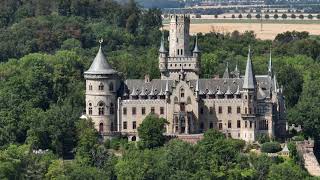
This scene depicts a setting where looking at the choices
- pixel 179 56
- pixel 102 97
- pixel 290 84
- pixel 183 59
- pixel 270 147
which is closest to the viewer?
pixel 270 147

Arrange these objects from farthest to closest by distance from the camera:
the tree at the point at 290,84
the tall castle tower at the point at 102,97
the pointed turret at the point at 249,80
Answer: the tree at the point at 290,84 → the tall castle tower at the point at 102,97 → the pointed turret at the point at 249,80

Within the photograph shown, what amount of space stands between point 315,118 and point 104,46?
47821 mm

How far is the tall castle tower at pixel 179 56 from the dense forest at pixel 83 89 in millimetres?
7505

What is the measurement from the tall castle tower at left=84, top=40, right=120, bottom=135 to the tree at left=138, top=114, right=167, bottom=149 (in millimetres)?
3871

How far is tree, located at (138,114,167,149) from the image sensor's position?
115000 millimetres

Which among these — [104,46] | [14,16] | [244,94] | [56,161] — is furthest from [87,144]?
[14,16]

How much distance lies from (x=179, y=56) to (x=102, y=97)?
746 cm

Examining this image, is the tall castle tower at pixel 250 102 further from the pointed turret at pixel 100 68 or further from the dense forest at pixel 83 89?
the pointed turret at pixel 100 68

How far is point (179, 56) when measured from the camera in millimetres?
121875

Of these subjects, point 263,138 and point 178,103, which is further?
point 178,103

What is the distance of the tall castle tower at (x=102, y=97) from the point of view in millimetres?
118250

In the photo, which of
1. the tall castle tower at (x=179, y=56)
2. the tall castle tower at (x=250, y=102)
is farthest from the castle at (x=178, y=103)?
the tall castle tower at (x=179, y=56)

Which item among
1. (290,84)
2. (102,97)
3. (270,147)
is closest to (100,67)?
(102,97)

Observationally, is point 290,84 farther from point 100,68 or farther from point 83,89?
point 100,68
